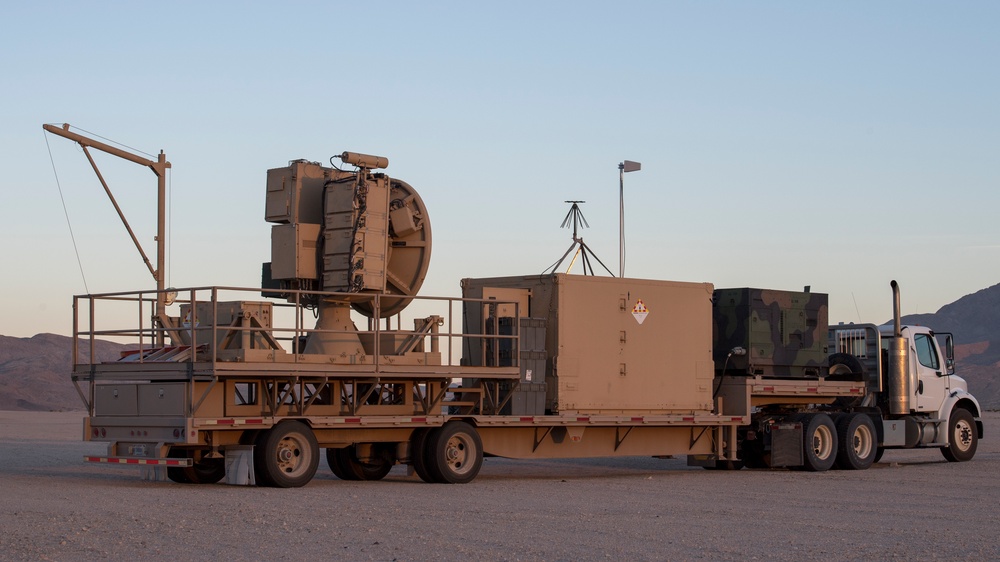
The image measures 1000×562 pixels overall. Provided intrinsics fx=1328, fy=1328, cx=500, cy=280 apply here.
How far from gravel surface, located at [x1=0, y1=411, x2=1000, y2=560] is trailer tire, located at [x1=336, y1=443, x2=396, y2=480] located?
376mm

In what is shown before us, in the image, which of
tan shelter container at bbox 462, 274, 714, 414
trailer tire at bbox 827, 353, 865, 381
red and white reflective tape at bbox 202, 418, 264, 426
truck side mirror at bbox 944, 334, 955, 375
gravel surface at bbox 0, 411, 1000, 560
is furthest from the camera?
truck side mirror at bbox 944, 334, 955, 375

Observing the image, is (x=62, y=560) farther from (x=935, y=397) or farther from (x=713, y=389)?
(x=935, y=397)

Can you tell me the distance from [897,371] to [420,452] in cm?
1054

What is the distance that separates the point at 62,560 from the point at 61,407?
87.6 meters

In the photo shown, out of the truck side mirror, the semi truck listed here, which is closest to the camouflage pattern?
the semi truck

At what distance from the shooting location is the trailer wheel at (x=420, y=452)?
19578mm

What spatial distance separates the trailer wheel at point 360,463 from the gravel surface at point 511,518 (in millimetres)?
376

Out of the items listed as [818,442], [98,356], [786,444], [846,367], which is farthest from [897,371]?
[98,356]

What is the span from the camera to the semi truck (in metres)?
18.0

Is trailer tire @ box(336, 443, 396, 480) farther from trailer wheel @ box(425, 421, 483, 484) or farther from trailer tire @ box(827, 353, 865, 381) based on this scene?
trailer tire @ box(827, 353, 865, 381)

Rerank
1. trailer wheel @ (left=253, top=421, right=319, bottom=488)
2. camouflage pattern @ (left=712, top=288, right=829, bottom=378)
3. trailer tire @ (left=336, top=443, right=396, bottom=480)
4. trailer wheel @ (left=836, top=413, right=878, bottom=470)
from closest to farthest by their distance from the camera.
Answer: trailer wheel @ (left=253, top=421, right=319, bottom=488) < trailer tire @ (left=336, top=443, right=396, bottom=480) < camouflage pattern @ (left=712, top=288, right=829, bottom=378) < trailer wheel @ (left=836, top=413, right=878, bottom=470)

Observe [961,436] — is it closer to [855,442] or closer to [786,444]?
[855,442]

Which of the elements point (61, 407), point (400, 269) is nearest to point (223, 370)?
point (400, 269)

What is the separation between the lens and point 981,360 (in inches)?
5138
